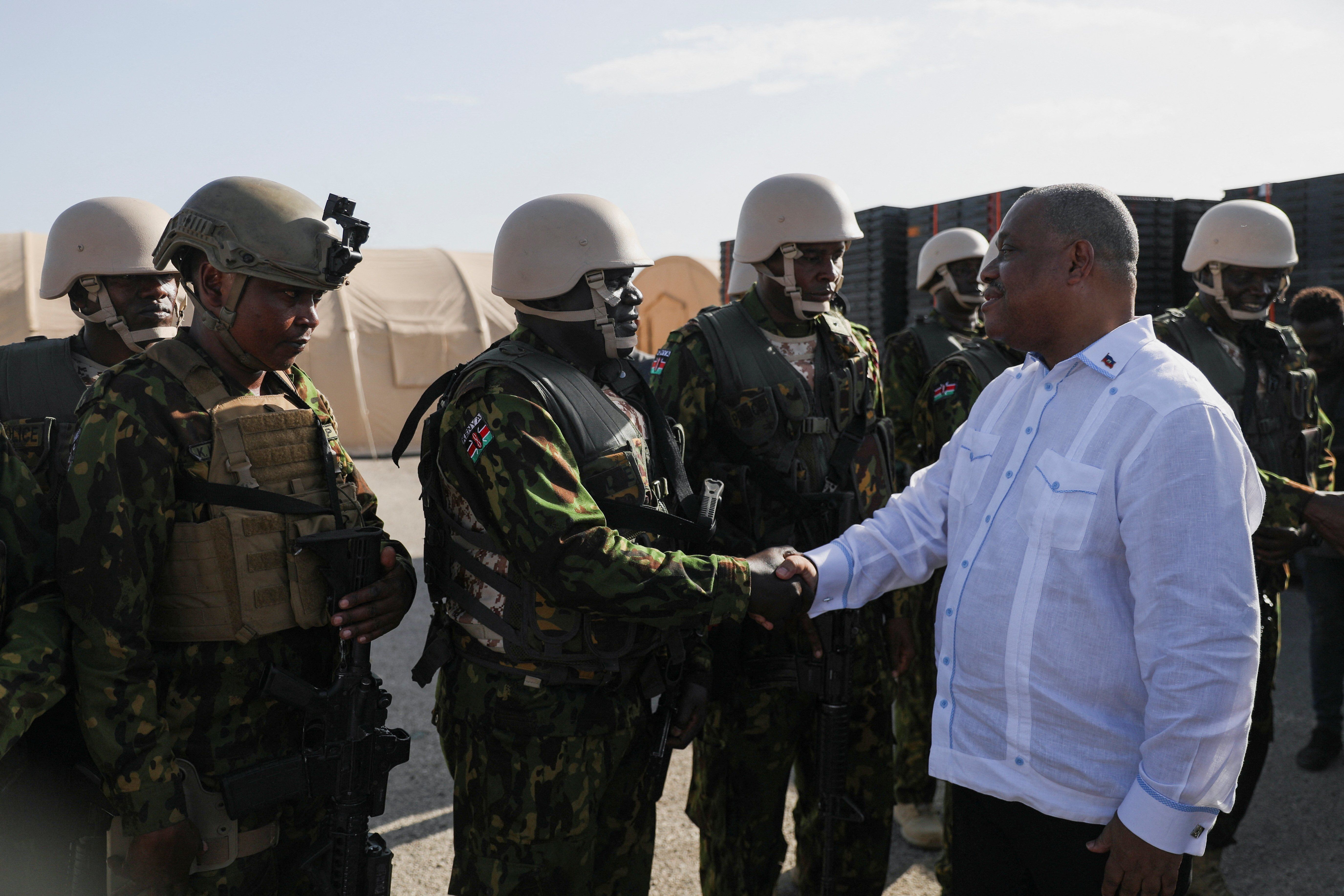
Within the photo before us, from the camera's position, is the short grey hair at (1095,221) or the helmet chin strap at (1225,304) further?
the helmet chin strap at (1225,304)

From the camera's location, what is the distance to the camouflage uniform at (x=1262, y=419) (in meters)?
4.03

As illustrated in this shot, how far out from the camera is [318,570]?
255 cm

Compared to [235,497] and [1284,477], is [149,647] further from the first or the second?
[1284,477]

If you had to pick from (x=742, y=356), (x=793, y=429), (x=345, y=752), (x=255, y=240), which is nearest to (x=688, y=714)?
(x=345, y=752)

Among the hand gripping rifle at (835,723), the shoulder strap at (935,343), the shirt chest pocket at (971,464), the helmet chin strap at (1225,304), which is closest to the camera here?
the shirt chest pocket at (971,464)

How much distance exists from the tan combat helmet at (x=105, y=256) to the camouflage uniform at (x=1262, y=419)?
417cm

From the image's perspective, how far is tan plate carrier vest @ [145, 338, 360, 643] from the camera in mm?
2387

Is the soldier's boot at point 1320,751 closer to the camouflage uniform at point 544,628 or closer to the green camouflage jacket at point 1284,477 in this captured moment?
the green camouflage jacket at point 1284,477

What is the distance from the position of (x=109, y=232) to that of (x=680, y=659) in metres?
2.65

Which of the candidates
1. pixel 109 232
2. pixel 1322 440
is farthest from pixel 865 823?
pixel 109 232

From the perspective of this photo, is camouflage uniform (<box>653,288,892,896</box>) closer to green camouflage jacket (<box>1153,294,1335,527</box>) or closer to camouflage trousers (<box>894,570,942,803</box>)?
camouflage trousers (<box>894,570,942,803</box>)

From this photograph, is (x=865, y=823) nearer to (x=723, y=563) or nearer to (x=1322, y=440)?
(x=723, y=563)

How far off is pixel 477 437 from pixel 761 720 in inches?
60.5

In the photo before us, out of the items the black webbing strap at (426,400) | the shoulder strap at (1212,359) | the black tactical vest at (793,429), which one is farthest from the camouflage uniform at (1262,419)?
the black webbing strap at (426,400)
